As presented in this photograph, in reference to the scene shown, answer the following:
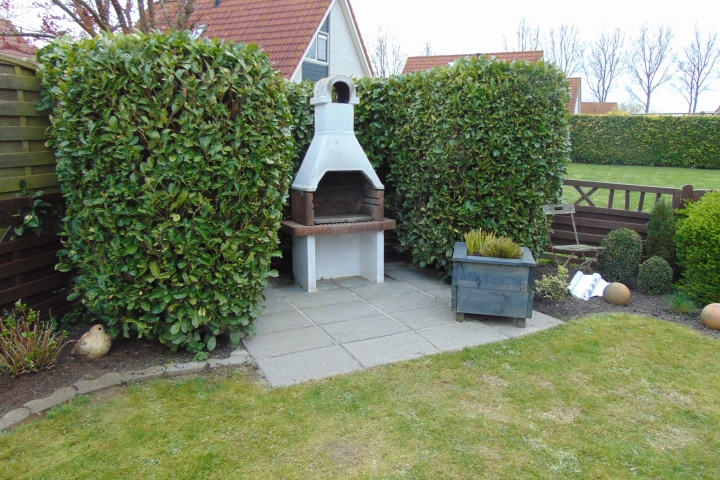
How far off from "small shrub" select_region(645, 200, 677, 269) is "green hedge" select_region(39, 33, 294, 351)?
4596 millimetres

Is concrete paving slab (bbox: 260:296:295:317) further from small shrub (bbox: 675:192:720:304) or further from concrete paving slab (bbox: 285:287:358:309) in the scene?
small shrub (bbox: 675:192:720:304)

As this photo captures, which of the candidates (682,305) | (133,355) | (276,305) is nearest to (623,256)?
(682,305)

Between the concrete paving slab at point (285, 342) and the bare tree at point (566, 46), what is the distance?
1955 inches

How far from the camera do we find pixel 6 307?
3760 millimetres

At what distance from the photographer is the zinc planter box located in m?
4.40

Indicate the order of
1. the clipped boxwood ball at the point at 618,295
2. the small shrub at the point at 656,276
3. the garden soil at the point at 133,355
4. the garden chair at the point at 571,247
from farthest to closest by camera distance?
the garden chair at the point at 571,247
the small shrub at the point at 656,276
the clipped boxwood ball at the point at 618,295
the garden soil at the point at 133,355

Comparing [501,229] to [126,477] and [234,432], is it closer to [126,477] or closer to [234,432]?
[234,432]

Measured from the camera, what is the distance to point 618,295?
16.9ft

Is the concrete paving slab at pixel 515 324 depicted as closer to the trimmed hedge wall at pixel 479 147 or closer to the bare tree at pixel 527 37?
the trimmed hedge wall at pixel 479 147

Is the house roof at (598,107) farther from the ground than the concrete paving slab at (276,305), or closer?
farther from the ground

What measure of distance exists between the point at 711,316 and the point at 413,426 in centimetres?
337

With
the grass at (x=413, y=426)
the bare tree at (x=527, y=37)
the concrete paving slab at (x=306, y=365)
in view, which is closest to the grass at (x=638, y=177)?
the grass at (x=413, y=426)

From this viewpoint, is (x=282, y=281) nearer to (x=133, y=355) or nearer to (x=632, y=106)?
(x=133, y=355)

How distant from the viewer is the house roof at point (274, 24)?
1422cm
